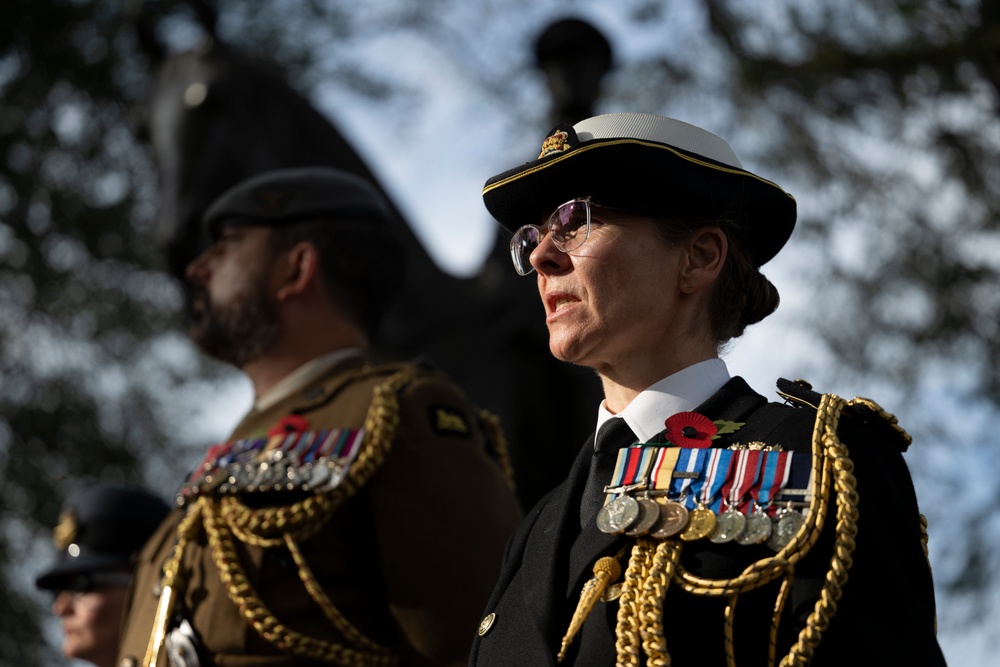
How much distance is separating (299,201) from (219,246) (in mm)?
253

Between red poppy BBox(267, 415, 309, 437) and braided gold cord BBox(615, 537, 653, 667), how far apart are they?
5.22 ft

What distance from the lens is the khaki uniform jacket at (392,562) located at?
3.52 meters

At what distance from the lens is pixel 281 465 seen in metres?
3.71

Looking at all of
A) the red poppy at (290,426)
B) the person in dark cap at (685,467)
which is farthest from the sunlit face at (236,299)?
the person in dark cap at (685,467)

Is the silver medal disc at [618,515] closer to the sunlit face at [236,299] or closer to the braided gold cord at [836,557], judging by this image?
the braided gold cord at [836,557]

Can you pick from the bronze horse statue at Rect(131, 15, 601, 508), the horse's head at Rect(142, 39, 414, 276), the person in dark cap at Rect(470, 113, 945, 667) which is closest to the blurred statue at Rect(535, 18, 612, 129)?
the bronze horse statue at Rect(131, 15, 601, 508)

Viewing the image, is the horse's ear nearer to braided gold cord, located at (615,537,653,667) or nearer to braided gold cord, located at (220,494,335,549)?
braided gold cord, located at (220,494,335,549)

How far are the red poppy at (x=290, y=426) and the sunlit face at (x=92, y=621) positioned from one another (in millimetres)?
1353

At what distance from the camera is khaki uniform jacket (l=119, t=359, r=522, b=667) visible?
3.52 m

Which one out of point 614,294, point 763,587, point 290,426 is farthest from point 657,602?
point 290,426

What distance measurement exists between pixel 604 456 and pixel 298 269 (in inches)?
71.1

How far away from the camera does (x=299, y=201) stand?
169 inches

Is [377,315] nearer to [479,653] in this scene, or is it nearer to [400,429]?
[400,429]

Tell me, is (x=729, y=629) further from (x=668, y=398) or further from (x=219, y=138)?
(x=219, y=138)
